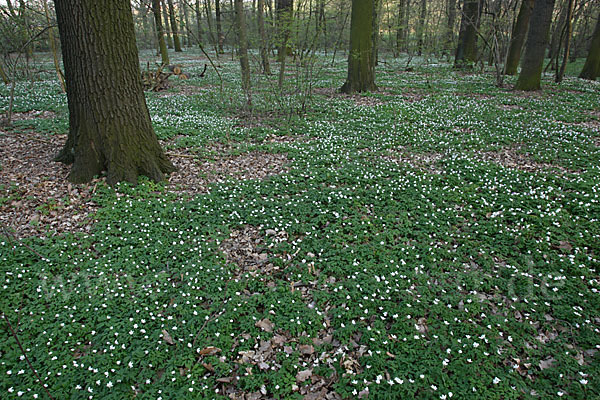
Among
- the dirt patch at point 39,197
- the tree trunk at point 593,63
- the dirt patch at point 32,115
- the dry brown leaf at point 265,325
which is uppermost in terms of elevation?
the tree trunk at point 593,63

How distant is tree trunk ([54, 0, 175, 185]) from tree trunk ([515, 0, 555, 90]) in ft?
48.3

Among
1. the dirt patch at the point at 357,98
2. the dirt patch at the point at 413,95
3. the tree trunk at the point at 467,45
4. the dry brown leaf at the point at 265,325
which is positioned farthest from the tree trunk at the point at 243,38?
the tree trunk at the point at 467,45

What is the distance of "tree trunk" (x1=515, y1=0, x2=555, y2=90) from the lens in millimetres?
12625


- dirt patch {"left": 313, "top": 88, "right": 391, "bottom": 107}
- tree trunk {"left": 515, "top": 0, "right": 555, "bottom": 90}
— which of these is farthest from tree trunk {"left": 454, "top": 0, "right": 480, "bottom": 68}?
dirt patch {"left": 313, "top": 88, "right": 391, "bottom": 107}

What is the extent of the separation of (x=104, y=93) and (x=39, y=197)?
2160 mm

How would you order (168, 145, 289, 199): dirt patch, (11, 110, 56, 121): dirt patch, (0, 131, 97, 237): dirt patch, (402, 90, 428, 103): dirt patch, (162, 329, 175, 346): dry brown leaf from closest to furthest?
1. (162, 329, 175, 346): dry brown leaf
2. (0, 131, 97, 237): dirt patch
3. (168, 145, 289, 199): dirt patch
4. (11, 110, 56, 121): dirt patch
5. (402, 90, 428, 103): dirt patch

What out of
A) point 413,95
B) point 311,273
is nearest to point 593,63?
point 413,95

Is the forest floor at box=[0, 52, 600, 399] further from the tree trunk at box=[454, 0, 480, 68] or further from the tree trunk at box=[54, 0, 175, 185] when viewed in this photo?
the tree trunk at box=[454, 0, 480, 68]

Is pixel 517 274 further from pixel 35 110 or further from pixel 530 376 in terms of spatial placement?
pixel 35 110

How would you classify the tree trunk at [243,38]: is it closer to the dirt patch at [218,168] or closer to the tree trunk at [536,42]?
the dirt patch at [218,168]

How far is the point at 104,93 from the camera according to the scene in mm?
5781

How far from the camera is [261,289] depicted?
4117 mm

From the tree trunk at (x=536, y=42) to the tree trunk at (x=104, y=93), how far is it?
14735mm

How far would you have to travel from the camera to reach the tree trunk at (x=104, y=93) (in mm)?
5484
